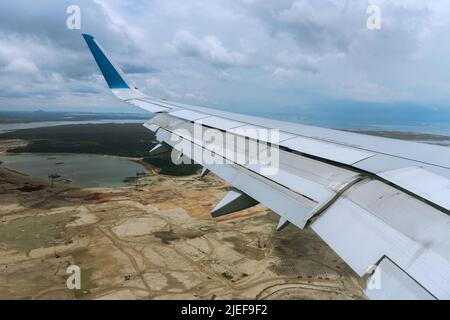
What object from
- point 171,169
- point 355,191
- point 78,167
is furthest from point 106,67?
point 78,167

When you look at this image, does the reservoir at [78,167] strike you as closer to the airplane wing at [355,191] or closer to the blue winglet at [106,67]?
the blue winglet at [106,67]

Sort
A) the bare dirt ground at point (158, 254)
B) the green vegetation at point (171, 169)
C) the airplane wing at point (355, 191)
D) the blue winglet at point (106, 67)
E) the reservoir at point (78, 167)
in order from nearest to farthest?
the airplane wing at point (355, 191) → the blue winglet at point (106, 67) → the bare dirt ground at point (158, 254) → the reservoir at point (78, 167) → the green vegetation at point (171, 169)

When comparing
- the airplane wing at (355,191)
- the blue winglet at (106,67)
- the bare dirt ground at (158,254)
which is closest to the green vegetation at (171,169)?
the bare dirt ground at (158,254)

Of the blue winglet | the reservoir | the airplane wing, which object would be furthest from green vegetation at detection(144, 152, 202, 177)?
the airplane wing

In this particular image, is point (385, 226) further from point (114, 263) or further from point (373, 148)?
point (114, 263)

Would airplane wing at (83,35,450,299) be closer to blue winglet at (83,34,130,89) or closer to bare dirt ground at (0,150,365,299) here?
blue winglet at (83,34,130,89)

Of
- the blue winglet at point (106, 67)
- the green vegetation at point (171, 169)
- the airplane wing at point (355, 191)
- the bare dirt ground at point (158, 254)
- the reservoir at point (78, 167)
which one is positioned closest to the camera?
the airplane wing at point (355, 191)
